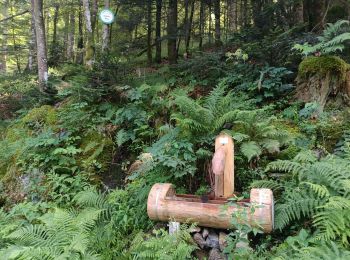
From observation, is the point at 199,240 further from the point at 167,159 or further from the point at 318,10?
the point at 318,10

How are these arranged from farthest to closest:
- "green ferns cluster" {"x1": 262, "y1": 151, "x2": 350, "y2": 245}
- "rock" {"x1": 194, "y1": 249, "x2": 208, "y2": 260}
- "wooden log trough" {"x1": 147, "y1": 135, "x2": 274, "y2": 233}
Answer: "rock" {"x1": 194, "y1": 249, "x2": 208, "y2": 260}, "wooden log trough" {"x1": 147, "y1": 135, "x2": 274, "y2": 233}, "green ferns cluster" {"x1": 262, "y1": 151, "x2": 350, "y2": 245}

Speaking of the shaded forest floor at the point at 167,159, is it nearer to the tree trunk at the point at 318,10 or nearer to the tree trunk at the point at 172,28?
the tree trunk at the point at 318,10

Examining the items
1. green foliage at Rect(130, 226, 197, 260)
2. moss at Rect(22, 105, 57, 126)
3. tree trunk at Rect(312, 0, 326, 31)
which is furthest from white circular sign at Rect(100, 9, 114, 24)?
green foliage at Rect(130, 226, 197, 260)

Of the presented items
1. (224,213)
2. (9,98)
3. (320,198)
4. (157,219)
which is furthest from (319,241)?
(9,98)

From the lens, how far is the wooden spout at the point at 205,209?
3.34m

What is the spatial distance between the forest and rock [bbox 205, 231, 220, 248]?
1cm

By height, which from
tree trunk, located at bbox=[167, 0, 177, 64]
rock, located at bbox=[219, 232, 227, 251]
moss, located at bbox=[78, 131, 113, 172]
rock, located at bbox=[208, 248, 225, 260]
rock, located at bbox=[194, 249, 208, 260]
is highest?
tree trunk, located at bbox=[167, 0, 177, 64]

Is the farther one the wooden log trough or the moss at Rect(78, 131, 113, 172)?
the moss at Rect(78, 131, 113, 172)

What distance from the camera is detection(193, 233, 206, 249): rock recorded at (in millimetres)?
3736

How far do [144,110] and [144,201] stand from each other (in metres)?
2.51

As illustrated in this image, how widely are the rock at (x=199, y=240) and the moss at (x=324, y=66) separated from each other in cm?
389

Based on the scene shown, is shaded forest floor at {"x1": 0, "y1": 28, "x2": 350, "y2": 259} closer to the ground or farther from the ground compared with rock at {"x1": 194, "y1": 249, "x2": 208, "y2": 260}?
farther from the ground

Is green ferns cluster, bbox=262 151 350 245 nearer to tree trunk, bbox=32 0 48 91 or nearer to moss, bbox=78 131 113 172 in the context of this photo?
moss, bbox=78 131 113 172

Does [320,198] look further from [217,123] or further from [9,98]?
[9,98]
